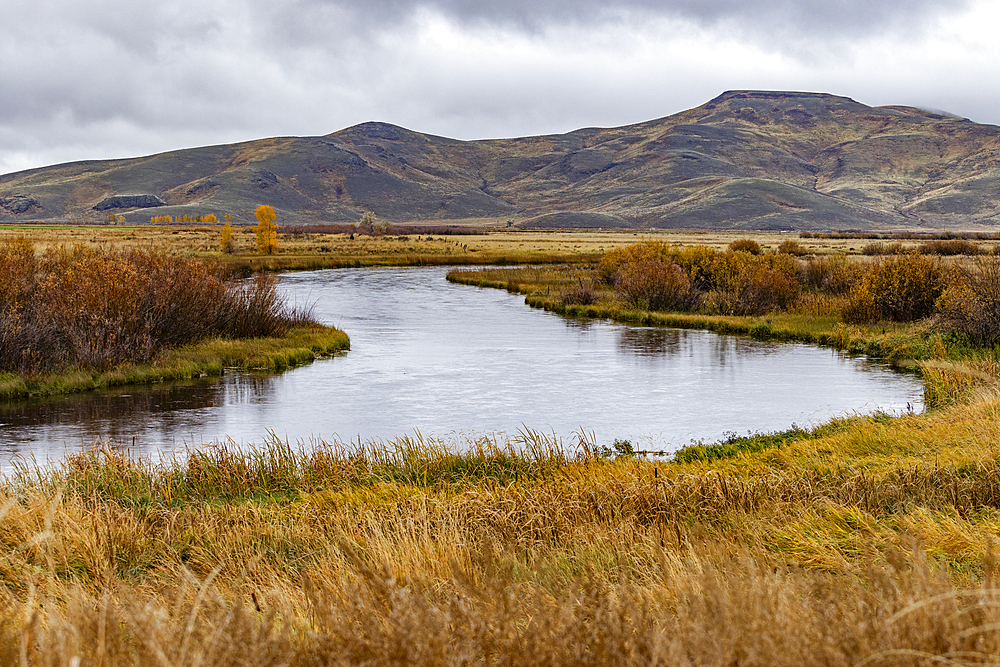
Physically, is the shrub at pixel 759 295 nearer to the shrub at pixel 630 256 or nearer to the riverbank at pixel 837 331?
the riverbank at pixel 837 331

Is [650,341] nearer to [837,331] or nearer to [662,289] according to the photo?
[837,331]

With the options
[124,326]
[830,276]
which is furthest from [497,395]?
[830,276]

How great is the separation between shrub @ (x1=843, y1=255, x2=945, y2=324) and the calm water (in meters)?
3.40

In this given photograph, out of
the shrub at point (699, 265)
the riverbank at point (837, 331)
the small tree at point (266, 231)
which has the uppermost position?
the small tree at point (266, 231)

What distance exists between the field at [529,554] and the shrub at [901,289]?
1165 centimetres

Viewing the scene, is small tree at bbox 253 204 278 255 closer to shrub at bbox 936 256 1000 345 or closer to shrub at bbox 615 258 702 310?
shrub at bbox 615 258 702 310

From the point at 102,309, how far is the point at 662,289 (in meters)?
22.8

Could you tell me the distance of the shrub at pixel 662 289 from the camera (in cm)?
3675

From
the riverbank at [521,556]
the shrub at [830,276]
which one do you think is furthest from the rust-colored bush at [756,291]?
the riverbank at [521,556]

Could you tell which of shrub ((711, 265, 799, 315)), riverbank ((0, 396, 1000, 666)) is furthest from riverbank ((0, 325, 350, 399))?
shrub ((711, 265, 799, 315))

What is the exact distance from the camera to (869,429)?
13.2 m

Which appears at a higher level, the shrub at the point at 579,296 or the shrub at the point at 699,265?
the shrub at the point at 699,265

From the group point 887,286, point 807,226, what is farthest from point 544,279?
point 807,226

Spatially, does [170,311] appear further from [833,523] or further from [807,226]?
[807,226]
